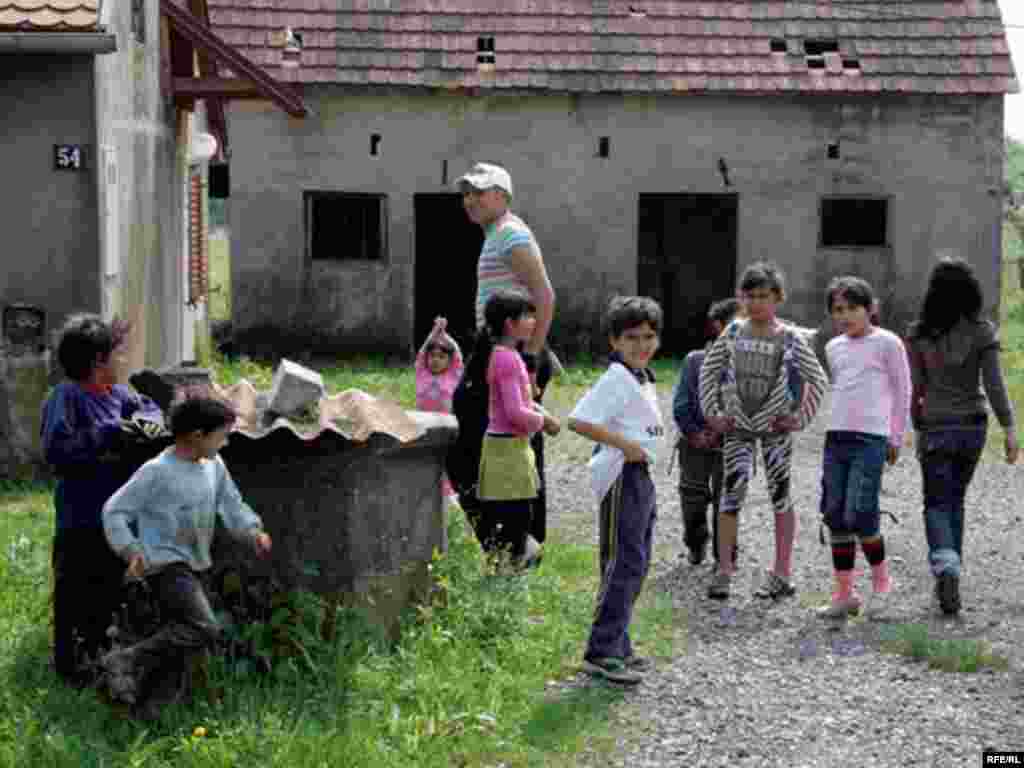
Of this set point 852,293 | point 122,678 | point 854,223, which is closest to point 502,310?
point 852,293

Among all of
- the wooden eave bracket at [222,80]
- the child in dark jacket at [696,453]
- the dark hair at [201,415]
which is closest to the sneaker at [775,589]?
the child in dark jacket at [696,453]

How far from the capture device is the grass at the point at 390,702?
5.88 metres

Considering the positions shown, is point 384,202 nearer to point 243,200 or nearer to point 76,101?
point 243,200

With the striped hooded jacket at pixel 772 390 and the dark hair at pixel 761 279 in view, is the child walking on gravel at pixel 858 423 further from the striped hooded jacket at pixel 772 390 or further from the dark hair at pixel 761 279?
the dark hair at pixel 761 279

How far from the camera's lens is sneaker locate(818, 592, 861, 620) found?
26.7 ft

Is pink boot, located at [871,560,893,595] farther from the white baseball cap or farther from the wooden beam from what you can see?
the wooden beam

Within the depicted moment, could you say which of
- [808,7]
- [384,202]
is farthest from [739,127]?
[384,202]

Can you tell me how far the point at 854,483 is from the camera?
27.5 ft

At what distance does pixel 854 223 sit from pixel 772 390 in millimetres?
14255

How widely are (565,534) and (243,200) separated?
1206 cm

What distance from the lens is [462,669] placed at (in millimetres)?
6812

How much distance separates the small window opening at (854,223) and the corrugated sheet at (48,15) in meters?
12.3

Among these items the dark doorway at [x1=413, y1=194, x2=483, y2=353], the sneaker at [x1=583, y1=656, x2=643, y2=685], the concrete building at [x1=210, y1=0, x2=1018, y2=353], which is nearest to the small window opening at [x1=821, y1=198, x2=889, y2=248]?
the concrete building at [x1=210, y1=0, x2=1018, y2=353]

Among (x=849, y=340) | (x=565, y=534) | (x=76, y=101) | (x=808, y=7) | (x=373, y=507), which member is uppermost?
(x=808, y=7)
